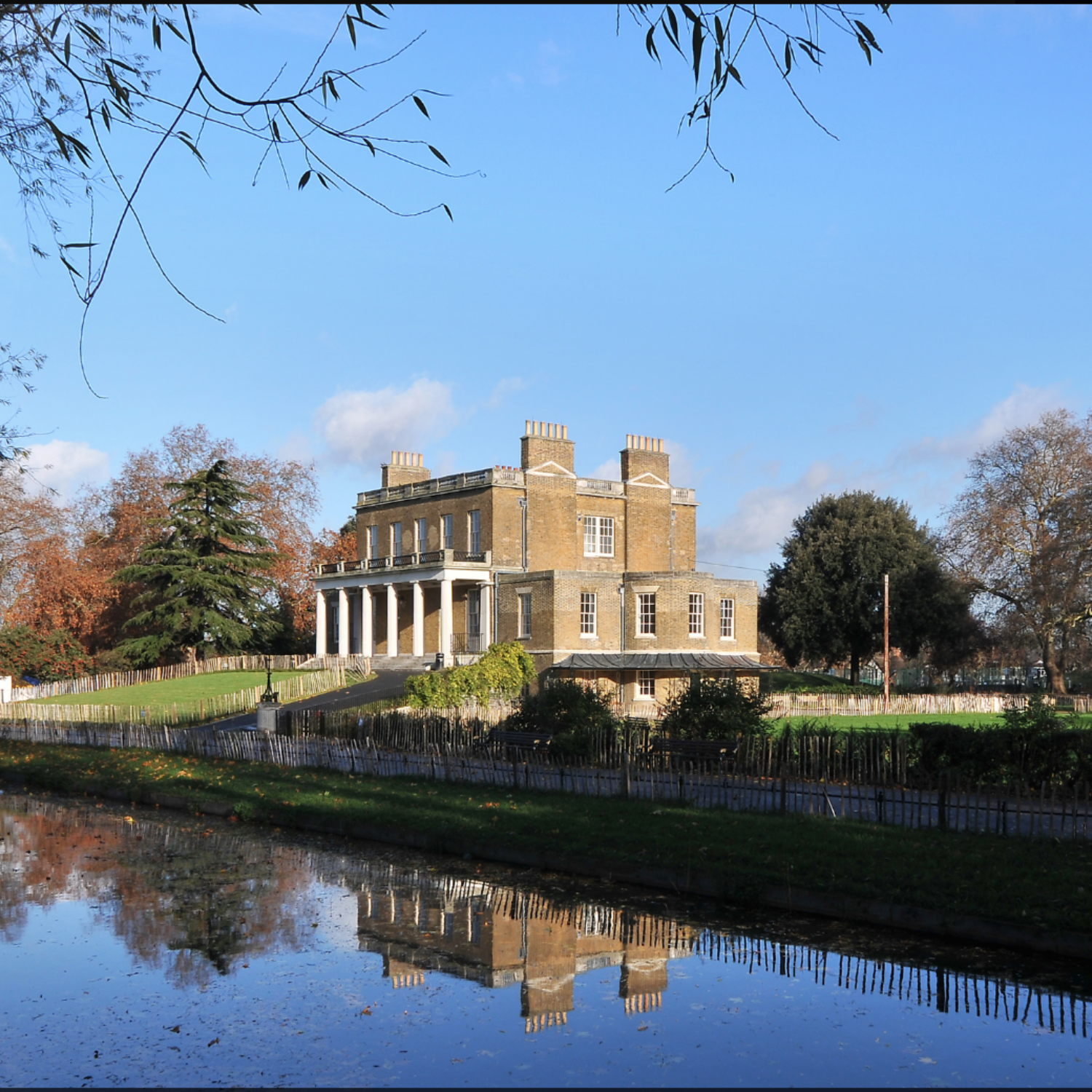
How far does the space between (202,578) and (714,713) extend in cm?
4439

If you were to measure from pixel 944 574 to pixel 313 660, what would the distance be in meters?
37.8

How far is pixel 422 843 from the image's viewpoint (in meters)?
15.6

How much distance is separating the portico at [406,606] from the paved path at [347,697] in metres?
4.23

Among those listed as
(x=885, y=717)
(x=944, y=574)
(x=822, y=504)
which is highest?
(x=822, y=504)

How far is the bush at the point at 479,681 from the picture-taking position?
41.5 meters

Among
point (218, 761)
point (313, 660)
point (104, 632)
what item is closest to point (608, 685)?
point (313, 660)

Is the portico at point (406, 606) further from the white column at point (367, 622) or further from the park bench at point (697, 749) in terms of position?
the park bench at point (697, 749)

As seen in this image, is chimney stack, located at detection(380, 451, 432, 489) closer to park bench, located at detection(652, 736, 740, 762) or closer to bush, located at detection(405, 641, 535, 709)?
bush, located at detection(405, 641, 535, 709)

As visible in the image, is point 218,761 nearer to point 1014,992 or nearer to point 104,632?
point 1014,992

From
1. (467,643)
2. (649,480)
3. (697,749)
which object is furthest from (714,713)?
(649,480)

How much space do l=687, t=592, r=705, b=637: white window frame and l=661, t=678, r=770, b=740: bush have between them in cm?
2941

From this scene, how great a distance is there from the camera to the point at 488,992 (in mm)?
8719

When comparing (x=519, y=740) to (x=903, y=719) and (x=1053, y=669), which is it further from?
(x=1053, y=669)

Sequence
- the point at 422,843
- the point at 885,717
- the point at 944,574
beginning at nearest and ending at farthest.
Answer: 1. the point at 422,843
2. the point at 885,717
3. the point at 944,574
